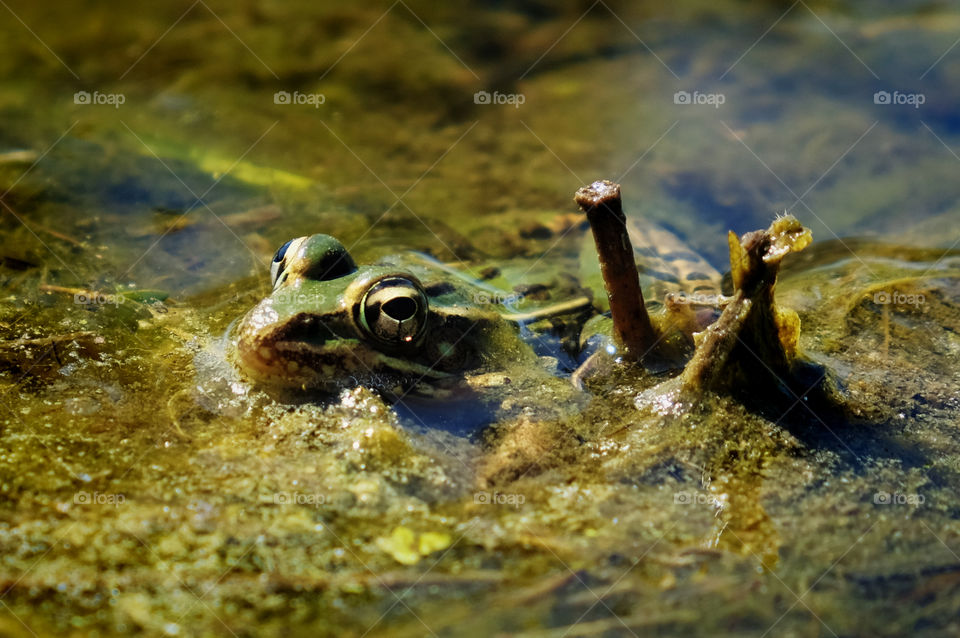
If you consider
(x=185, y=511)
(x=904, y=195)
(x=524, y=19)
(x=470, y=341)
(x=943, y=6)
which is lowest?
(x=185, y=511)

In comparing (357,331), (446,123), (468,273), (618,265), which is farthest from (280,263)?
(446,123)

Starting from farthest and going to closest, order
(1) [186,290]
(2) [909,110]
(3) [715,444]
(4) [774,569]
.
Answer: (2) [909,110] → (1) [186,290] → (3) [715,444] → (4) [774,569]

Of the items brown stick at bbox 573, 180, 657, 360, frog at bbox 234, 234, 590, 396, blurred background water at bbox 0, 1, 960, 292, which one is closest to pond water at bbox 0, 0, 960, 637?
blurred background water at bbox 0, 1, 960, 292

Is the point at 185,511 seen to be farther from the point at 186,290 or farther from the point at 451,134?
the point at 451,134

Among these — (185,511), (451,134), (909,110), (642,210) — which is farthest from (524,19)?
(185,511)

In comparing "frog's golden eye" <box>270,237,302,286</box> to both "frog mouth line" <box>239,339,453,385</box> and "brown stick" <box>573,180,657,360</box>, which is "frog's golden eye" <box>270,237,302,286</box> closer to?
"frog mouth line" <box>239,339,453,385</box>

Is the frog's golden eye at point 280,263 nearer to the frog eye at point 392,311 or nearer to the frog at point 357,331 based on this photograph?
the frog at point 357,331

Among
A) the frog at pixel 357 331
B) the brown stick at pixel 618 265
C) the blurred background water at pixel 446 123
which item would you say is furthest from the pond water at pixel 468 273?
the brown stick at pixel 618 265
